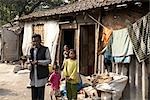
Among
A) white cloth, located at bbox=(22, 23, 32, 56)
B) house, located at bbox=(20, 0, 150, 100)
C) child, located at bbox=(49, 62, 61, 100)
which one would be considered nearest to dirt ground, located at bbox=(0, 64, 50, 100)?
child, located at bbox=(49, 62, 61, 100)

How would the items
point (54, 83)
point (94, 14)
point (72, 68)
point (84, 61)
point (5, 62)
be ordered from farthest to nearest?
point (5, 62) < point (84, 61) < point (94, 14) < point (54, 83) < point (72, 68)

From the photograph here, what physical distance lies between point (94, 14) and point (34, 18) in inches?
252

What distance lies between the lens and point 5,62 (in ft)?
70.5

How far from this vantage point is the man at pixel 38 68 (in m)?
6.57

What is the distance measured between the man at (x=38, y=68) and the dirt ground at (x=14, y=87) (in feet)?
11.0

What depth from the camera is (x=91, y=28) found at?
13.9 meters

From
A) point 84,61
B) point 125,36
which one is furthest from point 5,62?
point 125,36

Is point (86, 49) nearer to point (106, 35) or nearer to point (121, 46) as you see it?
point (106, 35)

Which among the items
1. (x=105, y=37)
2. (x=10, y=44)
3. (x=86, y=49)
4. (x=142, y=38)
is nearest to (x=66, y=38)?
(x=86, y=49)

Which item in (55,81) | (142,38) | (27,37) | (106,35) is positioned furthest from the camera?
(27,37)

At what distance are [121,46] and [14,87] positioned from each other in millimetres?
4936

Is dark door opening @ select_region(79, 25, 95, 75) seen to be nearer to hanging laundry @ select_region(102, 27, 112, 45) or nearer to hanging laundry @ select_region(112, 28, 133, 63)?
hanging laundry @ select_region(102, 27, 112, 45)

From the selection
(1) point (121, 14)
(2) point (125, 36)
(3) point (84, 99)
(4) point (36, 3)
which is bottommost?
(3) point (84, 99)

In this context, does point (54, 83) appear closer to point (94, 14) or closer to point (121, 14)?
point (121, 14)
